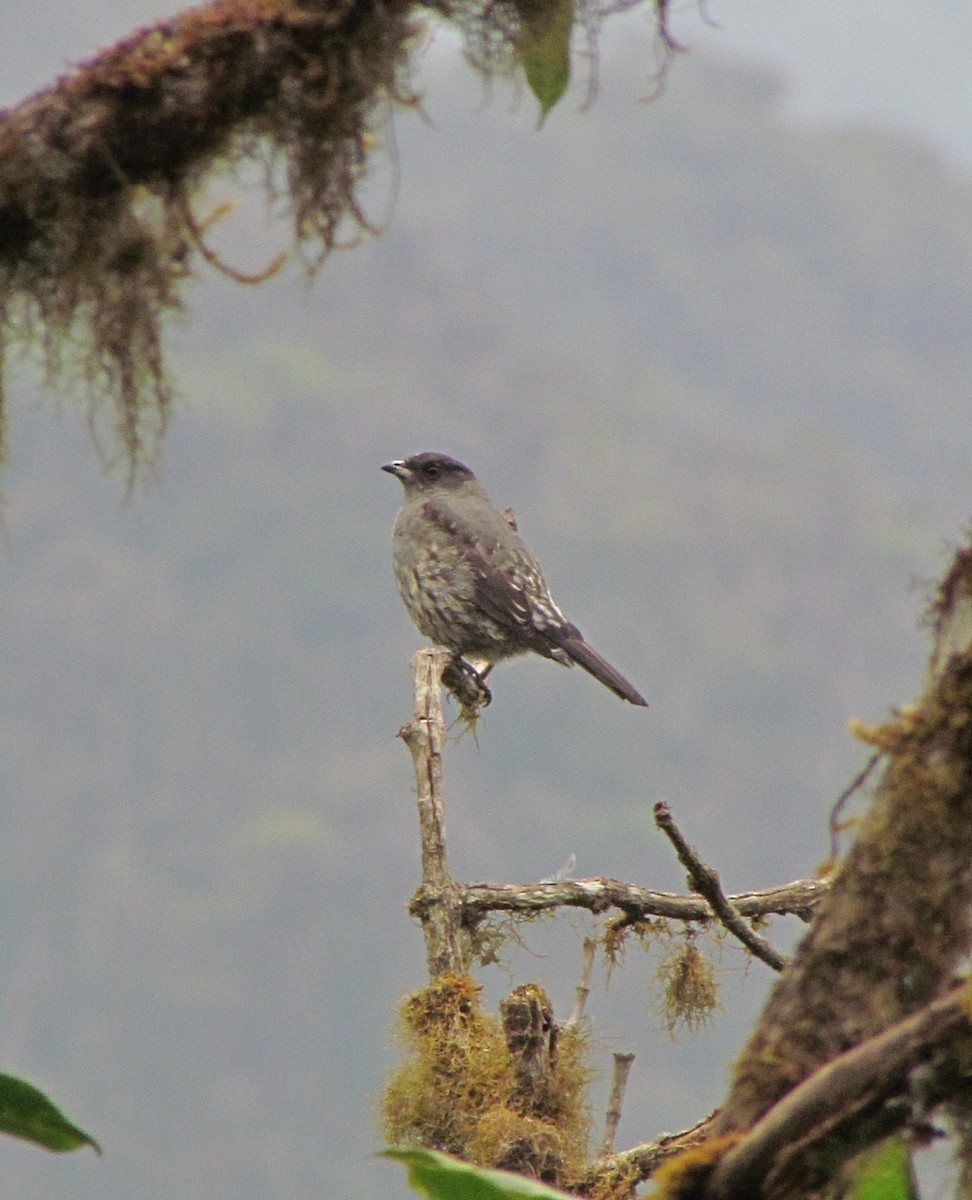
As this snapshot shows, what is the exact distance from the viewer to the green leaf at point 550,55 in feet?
8.61

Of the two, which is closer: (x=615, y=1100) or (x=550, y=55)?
(x=550, y=55)

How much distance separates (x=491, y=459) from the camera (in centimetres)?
12125

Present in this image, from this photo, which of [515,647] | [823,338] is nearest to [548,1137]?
[515,647]

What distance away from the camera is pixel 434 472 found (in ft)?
31.6

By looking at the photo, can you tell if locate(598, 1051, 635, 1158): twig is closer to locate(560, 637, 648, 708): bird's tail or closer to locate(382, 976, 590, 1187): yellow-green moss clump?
locate(382, 976, 590, 1187): yellow-green moss clump

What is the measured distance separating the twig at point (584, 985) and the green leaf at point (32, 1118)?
2.25 metres

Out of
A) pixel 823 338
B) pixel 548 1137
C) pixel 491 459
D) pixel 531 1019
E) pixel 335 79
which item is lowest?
pixel 548 1137

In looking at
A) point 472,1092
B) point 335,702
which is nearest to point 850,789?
point 472,1092

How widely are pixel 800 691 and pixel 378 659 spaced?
2503 cm

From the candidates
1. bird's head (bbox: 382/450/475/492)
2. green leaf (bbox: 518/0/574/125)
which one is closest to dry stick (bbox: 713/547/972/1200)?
green leaf (bbox: 518/0/574/125)

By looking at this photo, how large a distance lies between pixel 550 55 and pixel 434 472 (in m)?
7.01

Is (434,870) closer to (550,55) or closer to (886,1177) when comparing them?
(550,55)

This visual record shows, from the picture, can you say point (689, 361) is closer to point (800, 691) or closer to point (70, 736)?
point (800, 691)

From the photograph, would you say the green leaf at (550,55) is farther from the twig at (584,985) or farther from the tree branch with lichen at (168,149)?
the twig at (584,985)
